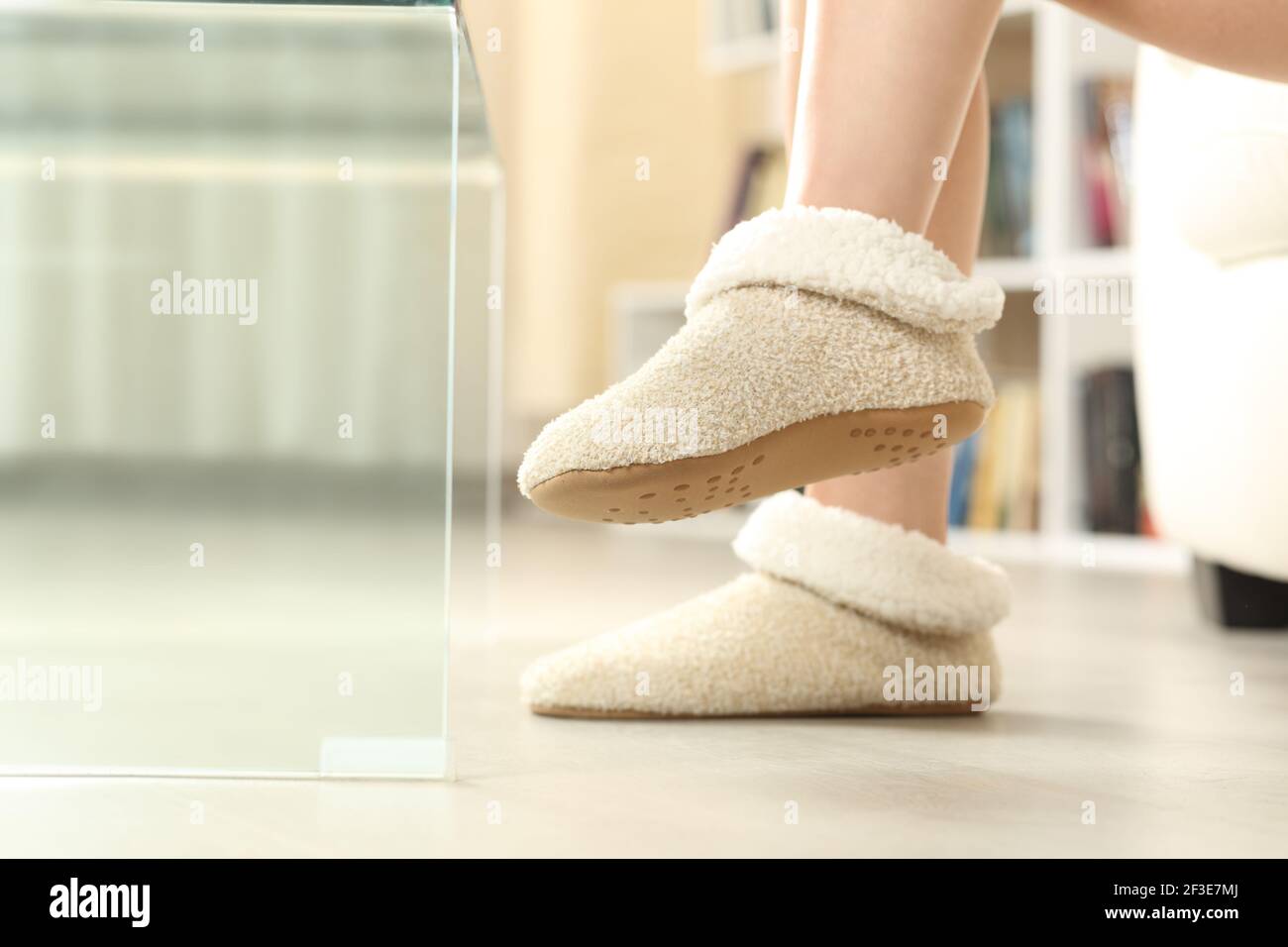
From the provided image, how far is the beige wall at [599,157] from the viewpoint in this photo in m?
2.78

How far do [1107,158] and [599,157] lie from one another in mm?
1068

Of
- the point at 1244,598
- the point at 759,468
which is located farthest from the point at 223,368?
the point at 1244,598

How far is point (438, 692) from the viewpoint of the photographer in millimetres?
621

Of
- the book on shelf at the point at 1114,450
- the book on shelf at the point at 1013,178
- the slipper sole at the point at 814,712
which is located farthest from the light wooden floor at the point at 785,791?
the book on shelf at the point at 1013,178

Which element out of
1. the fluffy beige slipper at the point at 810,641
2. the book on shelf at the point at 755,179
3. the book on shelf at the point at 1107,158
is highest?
the book on shelf at the point at 755,179

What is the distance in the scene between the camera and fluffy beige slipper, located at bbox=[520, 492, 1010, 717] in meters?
0.79

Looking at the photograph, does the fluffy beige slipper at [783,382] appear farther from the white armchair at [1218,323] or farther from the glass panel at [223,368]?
the white armchair at [1218,323]

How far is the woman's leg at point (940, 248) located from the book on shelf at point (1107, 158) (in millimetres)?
1284

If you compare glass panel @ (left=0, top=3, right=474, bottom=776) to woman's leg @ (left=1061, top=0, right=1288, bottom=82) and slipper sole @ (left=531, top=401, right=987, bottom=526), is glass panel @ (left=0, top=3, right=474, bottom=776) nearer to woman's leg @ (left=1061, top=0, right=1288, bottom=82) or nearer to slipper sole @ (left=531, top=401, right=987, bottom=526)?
slipper sole @ (left=531, top=401, right=987, bottom=526)

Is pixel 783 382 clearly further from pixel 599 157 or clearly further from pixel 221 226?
pixel 599 157

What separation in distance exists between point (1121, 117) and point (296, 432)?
1.67 m

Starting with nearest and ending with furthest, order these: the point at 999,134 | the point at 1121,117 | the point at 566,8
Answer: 1. the point at 1121,117
2. the point at 999,134
3. the point at 566,8
